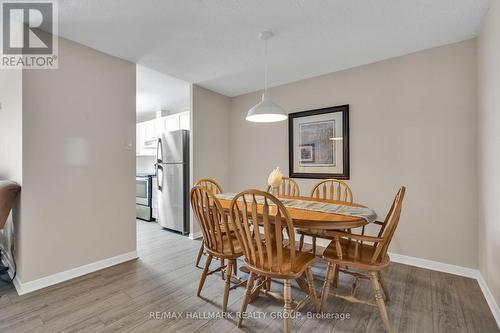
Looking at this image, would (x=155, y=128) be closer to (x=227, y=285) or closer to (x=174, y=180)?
(x=174, y=180)

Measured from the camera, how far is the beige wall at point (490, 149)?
67.4 inches

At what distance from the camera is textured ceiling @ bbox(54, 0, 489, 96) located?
73.2 inches

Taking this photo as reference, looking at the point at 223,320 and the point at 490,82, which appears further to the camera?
the point at 490,82

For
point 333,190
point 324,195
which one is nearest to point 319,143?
point 333,190

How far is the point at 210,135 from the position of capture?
12.7 ft

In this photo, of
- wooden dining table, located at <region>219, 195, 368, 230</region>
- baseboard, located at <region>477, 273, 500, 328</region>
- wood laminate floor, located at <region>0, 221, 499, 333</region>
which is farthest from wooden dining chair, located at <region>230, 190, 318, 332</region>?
baseboard, located at <region>477, 273, 500, 328</region>

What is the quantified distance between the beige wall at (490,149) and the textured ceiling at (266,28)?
0.26 m

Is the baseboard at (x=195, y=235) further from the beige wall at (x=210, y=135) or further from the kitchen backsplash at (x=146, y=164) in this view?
the kitchen backsplash at (x=146, y=164)

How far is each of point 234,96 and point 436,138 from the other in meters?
2.94

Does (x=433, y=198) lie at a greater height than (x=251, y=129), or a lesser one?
lesser

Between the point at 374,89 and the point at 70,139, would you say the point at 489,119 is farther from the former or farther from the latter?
the point at 70,139

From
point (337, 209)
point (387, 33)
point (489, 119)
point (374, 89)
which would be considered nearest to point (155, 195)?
point (337, 209)

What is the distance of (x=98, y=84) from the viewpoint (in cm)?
252

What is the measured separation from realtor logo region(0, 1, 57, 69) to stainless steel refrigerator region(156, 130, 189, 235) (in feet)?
6.06
